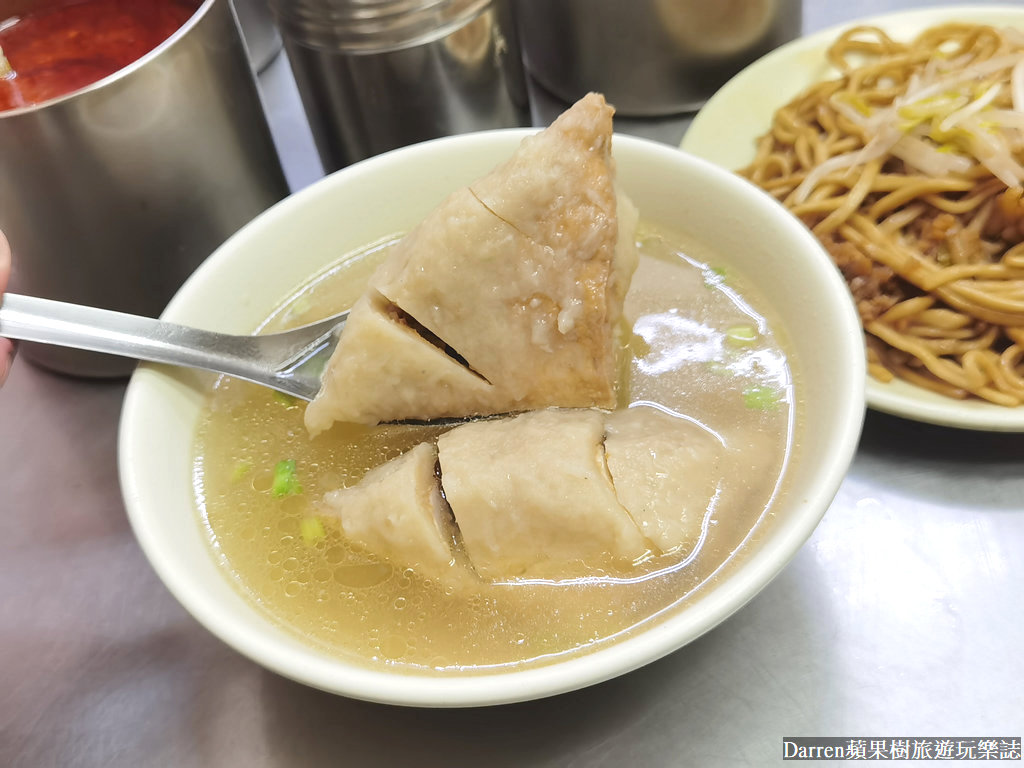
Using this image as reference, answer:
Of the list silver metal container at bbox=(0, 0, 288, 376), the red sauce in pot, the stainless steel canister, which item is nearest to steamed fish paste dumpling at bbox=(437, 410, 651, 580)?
silver metal container at bbox=(0, 0, 288, 376)

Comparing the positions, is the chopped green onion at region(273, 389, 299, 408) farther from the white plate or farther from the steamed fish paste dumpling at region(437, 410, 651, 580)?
the white plate

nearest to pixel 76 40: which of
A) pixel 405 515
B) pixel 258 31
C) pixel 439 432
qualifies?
pixel 258 31

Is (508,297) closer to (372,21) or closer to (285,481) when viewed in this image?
(285,481)

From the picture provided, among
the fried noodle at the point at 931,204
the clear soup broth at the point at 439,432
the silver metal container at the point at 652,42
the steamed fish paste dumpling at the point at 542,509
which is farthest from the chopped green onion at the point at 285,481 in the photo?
the silver metal container at the point at 652,42

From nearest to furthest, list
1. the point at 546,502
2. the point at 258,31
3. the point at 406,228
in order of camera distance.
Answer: the point at 546,502
the point at 406,228
the point at 258,31

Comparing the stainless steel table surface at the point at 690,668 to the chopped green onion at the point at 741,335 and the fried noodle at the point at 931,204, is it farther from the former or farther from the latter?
the chopped green onion at the point at 741,335

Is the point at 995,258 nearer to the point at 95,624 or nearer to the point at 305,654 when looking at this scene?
the point at 305,654

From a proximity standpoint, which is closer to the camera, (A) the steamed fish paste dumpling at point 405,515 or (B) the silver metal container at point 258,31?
(A) the steamed fish paste dumpling at point 405,515

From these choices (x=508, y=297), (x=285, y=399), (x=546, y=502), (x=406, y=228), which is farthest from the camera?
(x=406, y=228)
